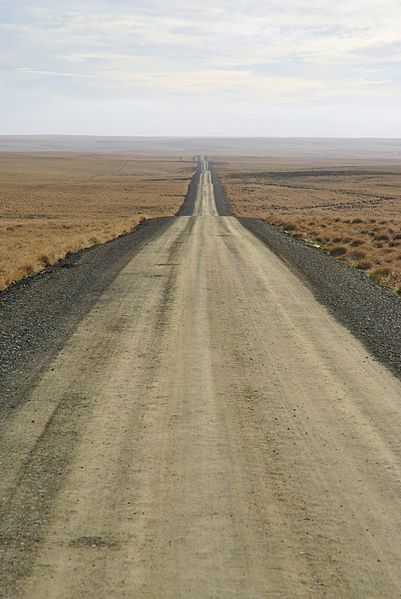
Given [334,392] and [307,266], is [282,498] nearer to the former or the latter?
[334,392]

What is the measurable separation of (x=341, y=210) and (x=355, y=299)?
55.7 meters

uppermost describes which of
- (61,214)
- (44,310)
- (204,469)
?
(204,469)

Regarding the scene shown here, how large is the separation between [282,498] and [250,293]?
30.6ft

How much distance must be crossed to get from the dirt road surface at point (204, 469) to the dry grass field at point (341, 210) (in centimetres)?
856

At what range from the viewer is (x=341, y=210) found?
223 ft

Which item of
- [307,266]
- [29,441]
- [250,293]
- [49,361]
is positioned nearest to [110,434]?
[29,441]

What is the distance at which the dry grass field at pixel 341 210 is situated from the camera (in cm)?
2330

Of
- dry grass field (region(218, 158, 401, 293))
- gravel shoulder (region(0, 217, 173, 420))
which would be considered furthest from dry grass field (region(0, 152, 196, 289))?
dry grass field (region(218, 158, 401, 293))

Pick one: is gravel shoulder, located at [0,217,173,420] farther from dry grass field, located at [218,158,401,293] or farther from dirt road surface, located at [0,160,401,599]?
dry grass field, located at [218,158,401,293]

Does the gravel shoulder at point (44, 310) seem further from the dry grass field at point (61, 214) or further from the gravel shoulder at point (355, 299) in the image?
the gravel shoulder at point (355, 299)

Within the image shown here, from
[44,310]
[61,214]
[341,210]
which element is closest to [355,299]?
[44,310]

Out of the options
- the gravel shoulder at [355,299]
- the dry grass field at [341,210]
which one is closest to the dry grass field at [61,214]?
the gravel shoulder at [355,299]

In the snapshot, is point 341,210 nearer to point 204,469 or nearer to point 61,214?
point 61,214

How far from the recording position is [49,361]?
9477mm
